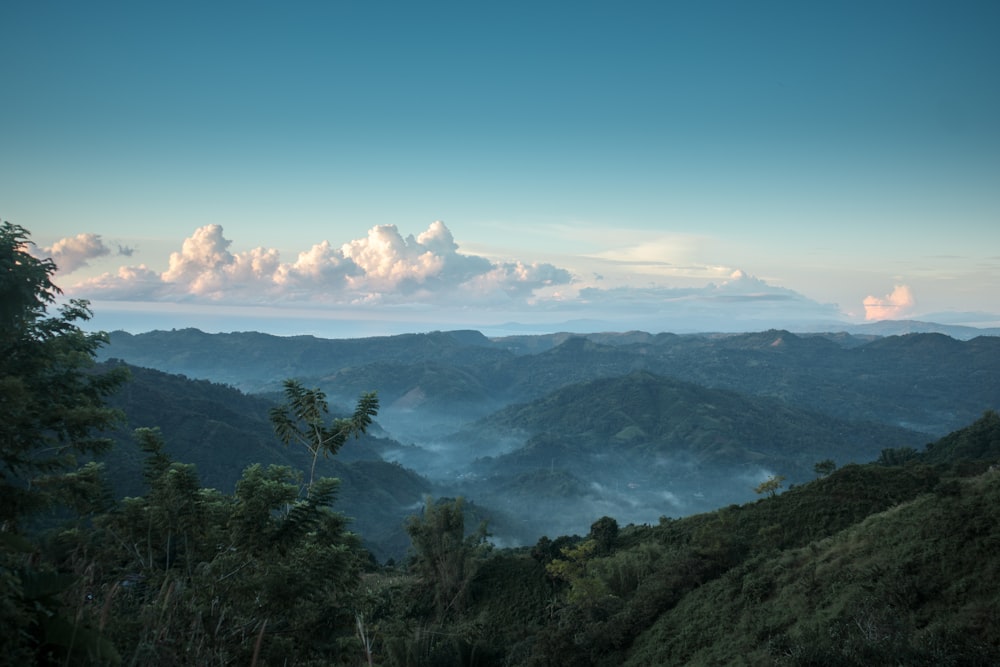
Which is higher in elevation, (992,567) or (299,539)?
(299,539)

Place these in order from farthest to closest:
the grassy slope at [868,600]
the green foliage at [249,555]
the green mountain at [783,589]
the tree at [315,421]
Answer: the tree at [315,421], the green mountain at [783,589], the grassy slope at [868,600], the green foliage at [249,555]

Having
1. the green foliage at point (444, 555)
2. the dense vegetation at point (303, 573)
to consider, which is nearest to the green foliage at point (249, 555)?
the dense vegetation at point (303, 573)

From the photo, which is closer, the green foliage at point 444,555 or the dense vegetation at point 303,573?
the dense vegetation at point 303,573

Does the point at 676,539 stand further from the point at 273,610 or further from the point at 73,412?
the point at 73,412

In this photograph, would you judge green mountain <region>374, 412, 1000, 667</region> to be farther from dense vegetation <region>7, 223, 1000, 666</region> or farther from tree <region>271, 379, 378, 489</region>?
tree <region>271, 379, 378, 489</region>

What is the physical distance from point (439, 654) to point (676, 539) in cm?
2220

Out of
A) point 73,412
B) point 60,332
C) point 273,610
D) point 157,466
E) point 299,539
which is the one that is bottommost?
point 273,610

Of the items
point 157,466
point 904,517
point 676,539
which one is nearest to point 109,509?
point 157,466

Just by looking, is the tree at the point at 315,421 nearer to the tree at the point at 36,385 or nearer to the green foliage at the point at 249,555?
the green foliage at the point at 249,555

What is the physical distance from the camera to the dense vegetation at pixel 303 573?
802cm

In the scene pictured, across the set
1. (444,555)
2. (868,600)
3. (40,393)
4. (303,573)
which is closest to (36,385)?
(40,393)

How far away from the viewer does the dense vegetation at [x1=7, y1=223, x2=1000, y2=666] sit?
8.02 meters

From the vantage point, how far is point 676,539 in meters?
40.1

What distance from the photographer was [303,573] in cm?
1198
